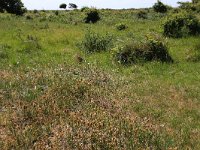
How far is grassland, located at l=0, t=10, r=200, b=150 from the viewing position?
8.81 metres

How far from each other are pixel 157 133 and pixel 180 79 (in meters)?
7.13

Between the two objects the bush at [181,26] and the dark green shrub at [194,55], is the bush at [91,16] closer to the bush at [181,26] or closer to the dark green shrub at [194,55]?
the bush at [181,26]

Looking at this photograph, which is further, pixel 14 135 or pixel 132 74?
pixel 132 74

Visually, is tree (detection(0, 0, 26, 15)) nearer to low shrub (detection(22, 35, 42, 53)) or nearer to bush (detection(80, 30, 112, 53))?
low shrub (detection(22, 35, 42, 53))

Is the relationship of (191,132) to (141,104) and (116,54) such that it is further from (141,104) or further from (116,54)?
(116,54)

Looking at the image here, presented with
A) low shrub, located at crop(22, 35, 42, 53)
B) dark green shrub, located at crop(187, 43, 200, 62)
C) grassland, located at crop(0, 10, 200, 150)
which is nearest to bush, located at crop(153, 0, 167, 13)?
low shrub, located at crop(22, 35, 42, 53)

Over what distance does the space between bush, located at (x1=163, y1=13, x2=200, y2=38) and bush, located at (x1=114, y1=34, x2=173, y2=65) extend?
27.2ft

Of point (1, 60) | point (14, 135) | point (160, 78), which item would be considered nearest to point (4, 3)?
point (1, 60)

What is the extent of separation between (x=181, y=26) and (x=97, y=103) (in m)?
18.3

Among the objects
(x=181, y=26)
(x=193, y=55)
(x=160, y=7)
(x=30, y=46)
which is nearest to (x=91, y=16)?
(x=160, y=7)

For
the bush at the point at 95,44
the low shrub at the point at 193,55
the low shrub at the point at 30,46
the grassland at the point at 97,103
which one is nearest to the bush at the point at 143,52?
the grassland at the point at 97,103

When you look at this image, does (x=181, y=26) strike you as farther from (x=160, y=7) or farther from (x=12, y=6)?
(x=12, y=6)

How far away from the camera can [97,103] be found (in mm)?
11602

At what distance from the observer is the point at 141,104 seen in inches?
489
